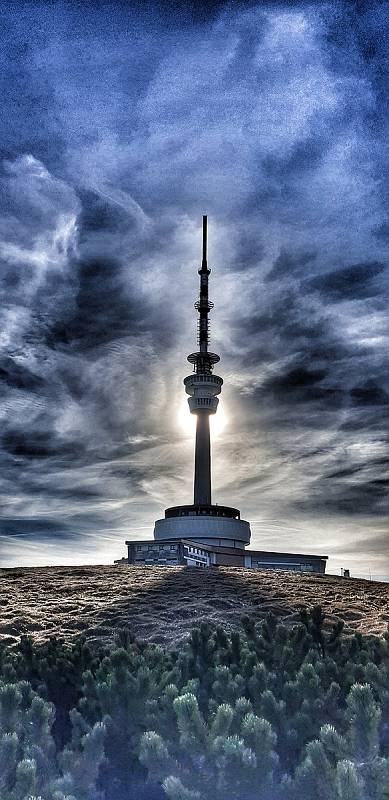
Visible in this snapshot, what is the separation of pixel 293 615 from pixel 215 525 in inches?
1590

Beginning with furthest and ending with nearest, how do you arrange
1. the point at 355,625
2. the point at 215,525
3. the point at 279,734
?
the point at 215,525
the point at 355,625
the point at 279,734

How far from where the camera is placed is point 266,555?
138 ft

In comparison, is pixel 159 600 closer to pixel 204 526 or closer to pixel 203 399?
pixel 204 526

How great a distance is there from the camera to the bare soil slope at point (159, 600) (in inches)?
589

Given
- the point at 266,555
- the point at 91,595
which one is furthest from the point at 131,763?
the point at 266,555

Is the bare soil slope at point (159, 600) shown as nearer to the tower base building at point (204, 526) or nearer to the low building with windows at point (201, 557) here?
the low building with windows at point (201, 557)

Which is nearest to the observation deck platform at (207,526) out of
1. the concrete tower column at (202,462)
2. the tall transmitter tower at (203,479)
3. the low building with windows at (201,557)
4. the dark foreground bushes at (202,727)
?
the tall transmitter tower at (203,479)

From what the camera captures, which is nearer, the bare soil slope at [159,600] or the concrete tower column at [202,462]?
the bare soil slope at [159,600]

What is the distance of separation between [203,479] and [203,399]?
29.8 ft

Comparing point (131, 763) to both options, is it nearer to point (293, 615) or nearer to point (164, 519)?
point (293, 615)

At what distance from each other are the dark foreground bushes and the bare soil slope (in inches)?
194

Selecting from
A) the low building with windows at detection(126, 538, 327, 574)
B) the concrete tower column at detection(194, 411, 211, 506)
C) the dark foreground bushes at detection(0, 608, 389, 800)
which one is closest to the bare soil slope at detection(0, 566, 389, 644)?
the dark foreground bushes at detection(0, 608, 389, 800)

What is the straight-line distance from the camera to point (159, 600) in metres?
18.0

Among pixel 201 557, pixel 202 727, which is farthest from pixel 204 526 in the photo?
pixel 202 727
